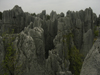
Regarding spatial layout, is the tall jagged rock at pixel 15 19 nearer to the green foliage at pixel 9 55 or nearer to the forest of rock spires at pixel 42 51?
the forest of rock spires at pixel 42 51

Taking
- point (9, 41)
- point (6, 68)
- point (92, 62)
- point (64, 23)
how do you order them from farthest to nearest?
point (64, 23), point (9, 41), point (6, 68), point (92, 62)

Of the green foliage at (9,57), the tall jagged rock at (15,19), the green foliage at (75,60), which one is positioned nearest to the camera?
the green foliage at (9,57)

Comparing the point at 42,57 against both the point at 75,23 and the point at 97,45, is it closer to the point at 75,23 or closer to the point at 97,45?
the point at 97,45

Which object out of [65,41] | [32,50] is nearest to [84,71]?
[32,50]

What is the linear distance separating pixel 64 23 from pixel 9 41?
8896mm

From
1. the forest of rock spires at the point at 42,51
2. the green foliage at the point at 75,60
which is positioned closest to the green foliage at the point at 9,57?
the forest of rock spires at the point at 42,51

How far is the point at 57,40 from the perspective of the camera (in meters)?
14.8

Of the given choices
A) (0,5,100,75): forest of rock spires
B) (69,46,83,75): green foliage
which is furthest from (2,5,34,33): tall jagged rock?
(69,46,83,75): green foliage

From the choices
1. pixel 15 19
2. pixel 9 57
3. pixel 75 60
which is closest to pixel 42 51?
pixel 9 57

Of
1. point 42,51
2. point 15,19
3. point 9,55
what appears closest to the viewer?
point 9,55

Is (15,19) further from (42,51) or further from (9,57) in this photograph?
(9,57)

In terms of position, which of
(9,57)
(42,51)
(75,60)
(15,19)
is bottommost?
(75,60)

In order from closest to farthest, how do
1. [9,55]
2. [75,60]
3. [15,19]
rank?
[9,55] → [75,60] → [15,19]

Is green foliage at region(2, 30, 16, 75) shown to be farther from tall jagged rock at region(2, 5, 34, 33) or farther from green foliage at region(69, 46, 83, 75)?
tall jagged rock at region(2, 5, 34, 33)
